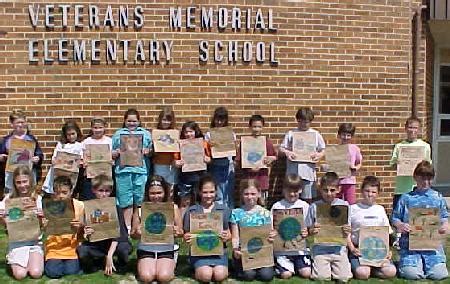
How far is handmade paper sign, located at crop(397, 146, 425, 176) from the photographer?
691 cm

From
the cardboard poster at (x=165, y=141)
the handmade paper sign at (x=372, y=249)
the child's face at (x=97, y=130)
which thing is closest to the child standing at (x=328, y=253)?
the handmade paper sign at (x=372, y=249)

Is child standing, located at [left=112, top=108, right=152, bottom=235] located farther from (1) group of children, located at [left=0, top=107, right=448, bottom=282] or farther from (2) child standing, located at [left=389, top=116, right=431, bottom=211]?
(2) child standing, located at [left=389, top=116, right=431, bottom=211]

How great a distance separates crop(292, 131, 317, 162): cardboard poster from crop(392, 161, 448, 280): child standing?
1.33m

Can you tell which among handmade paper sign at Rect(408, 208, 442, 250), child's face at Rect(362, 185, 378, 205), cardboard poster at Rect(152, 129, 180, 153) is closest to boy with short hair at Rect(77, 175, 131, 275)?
cardboard poster at Rect(152, 129, 180, 153)

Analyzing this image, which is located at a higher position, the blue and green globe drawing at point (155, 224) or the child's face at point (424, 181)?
→ the child's face at point (424, 181)

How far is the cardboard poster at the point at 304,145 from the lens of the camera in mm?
6973

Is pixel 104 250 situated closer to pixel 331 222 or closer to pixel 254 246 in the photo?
pixel 254 246

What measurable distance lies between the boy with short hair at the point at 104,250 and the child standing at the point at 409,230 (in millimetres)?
2732

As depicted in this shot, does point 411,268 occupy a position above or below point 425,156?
below

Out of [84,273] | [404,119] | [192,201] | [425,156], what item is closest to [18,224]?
[84,273]

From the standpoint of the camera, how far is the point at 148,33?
7.50m

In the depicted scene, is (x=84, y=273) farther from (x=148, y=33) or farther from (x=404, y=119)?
(x=404, y=119)

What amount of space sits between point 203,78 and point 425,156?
9.56 feet

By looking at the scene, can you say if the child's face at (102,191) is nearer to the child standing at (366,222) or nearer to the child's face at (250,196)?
the child's face at (250,196)
